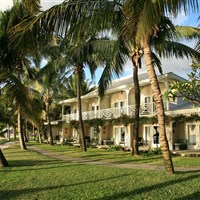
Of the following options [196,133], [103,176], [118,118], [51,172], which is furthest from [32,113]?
[118,118]

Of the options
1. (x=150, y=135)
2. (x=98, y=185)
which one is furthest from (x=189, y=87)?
(x=150, y=135)

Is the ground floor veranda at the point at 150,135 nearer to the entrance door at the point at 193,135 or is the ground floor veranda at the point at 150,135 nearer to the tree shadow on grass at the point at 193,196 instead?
the entrance door at the point at 193,135

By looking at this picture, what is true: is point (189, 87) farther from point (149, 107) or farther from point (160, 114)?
point (149, 107)

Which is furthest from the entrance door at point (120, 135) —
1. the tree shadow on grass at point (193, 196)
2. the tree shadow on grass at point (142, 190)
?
the tree shadow on grass at point (193, 196)

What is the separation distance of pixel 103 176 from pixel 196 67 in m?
6.17

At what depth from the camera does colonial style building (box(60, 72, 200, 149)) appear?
86.2 feet

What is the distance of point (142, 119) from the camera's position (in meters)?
28.6

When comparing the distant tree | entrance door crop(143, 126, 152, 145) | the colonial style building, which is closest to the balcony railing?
the colonial style building

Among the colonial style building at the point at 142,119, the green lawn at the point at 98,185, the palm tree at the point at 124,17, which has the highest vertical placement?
the palm tree at the point at 124,17

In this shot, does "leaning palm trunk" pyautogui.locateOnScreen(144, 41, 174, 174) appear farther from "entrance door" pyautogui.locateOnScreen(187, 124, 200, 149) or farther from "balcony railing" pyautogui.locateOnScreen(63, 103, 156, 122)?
"balcony railing" pyautogui.locateOnScreen(63, 103, 156, 122)

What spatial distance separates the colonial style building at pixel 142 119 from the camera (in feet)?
86.2

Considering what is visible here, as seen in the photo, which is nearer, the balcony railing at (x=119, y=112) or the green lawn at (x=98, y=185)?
the green lawn at (x=98, y=185)

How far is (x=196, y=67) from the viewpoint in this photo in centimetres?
680

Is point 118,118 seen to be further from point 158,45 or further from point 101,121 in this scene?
point 158,45
